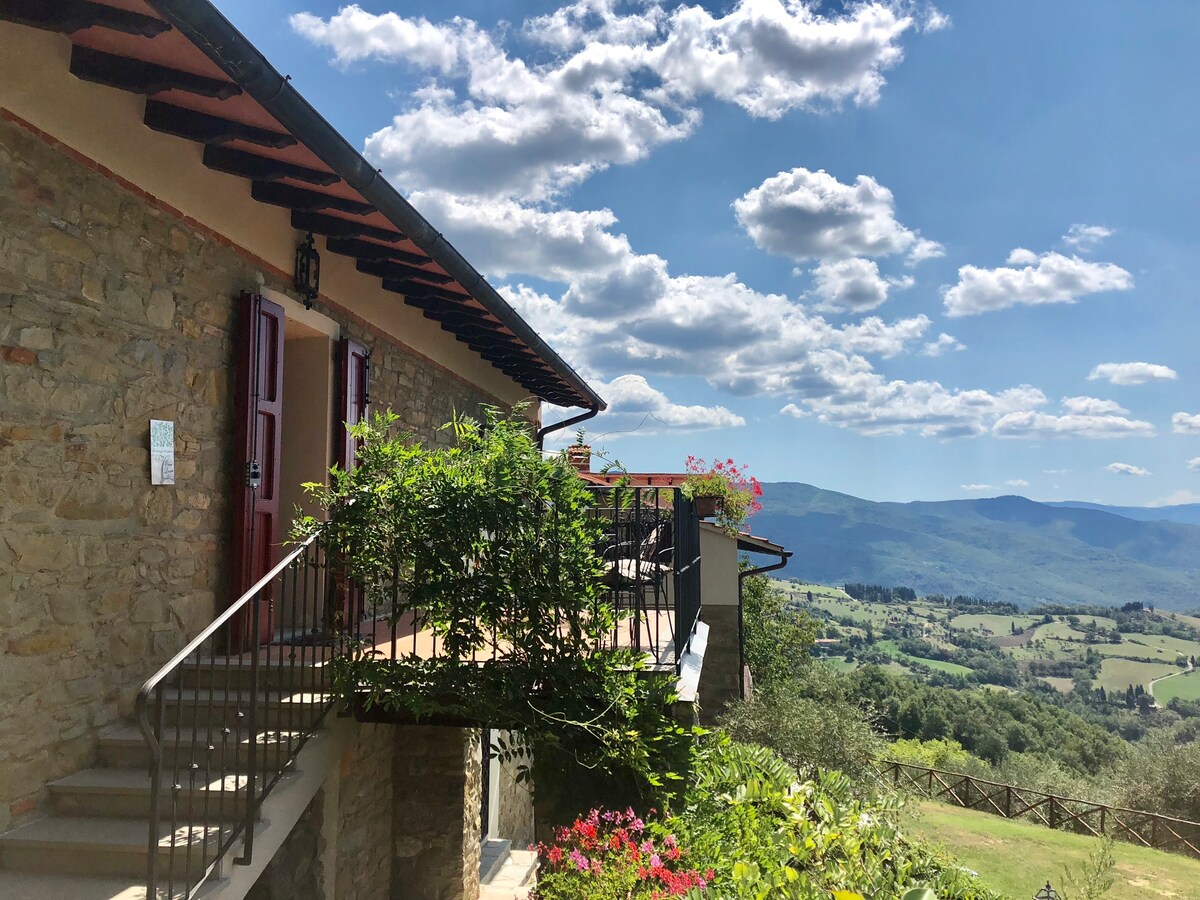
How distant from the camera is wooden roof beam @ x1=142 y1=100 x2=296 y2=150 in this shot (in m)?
3.95

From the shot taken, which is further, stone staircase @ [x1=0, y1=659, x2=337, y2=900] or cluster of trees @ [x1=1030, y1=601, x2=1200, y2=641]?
cluster of trees @ [x1=1030, y1=601, x2=1200, y2=641]

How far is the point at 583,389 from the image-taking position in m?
11.6

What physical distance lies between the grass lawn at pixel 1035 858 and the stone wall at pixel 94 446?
924cm

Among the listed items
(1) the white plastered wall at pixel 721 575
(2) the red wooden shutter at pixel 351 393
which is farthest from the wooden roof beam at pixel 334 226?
(1) the white plastered wall at pixel 721 575

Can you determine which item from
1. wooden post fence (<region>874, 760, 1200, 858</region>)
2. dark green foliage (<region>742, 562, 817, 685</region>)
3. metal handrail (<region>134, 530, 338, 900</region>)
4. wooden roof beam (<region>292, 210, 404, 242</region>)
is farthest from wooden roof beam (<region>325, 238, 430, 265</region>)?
dark green foliage (<region>742, 562, 817, 685</region>)

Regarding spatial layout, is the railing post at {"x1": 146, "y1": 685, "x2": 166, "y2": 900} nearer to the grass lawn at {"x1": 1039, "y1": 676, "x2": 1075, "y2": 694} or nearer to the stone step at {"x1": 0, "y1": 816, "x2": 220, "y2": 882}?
the stone step at {"x1": 0, "y1": 816, "x2": 220, "y2": 882}

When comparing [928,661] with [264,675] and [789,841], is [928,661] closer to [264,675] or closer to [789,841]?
[789,841]

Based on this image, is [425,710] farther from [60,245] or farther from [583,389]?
[583,389]

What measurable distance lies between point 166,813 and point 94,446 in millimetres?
1640

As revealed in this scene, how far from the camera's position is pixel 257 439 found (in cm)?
489

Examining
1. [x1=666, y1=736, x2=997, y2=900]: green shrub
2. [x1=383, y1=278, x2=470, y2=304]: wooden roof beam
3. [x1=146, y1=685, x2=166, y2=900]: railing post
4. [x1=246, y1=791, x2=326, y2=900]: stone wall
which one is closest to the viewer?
[x1=146, y1=685, x2=166, y2=900]: railing post

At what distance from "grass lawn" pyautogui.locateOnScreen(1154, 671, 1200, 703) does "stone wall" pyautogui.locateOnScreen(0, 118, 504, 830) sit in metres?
102

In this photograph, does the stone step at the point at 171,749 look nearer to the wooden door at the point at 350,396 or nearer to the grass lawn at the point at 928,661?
the wooden door at the point at 350,396

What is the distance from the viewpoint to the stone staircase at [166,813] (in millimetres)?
3008
